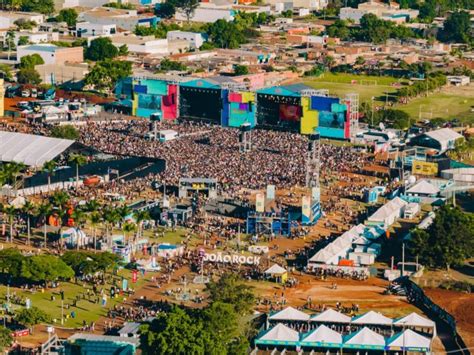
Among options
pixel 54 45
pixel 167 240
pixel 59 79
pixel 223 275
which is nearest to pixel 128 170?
pixel 167 240

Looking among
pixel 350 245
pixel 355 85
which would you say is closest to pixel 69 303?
pixel 350 245

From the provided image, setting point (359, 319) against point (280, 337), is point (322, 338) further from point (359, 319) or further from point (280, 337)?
point (359, 319)

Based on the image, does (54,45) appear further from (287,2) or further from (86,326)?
(86,326)

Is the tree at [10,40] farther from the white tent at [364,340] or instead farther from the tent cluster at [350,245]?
the white tent at [364,340]

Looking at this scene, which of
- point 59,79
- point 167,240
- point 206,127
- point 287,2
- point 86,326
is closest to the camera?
point 86,326

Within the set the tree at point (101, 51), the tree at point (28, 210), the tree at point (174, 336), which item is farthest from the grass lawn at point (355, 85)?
the tree at point (174, 336)

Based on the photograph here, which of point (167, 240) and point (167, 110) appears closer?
point (167, 240)

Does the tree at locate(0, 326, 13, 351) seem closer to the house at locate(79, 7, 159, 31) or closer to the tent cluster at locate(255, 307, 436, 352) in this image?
the tent cluster at locate(255, 307, 436, 352)
